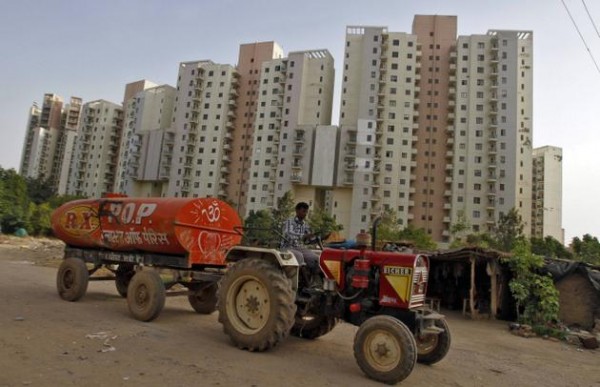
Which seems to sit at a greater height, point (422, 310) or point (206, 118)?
point (206, 118)

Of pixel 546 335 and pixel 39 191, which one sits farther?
pixel 39 191

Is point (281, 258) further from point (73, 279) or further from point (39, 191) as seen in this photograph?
point (39, 191)

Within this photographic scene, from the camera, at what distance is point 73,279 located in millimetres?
9625

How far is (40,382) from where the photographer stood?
4348 mm

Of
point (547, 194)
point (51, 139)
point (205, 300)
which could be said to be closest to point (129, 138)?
point (51, 139)

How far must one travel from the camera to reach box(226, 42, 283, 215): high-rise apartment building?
8100 centimetres

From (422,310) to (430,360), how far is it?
1096mm

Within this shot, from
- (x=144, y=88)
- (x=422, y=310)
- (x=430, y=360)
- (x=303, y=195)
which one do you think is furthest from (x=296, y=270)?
(x=144, y=88)

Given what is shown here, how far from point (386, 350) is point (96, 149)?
346 feet

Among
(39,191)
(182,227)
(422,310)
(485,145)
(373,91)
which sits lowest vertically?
(422,310)

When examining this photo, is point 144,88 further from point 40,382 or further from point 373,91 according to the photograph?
point 40,382

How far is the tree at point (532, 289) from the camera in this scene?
13.8 metres

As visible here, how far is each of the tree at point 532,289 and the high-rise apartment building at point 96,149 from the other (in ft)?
309

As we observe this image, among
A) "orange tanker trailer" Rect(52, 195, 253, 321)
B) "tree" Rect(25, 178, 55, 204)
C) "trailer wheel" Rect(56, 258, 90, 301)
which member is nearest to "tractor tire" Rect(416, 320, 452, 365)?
"orange tanker trailer" Rect(52, 195, 253, 321)
